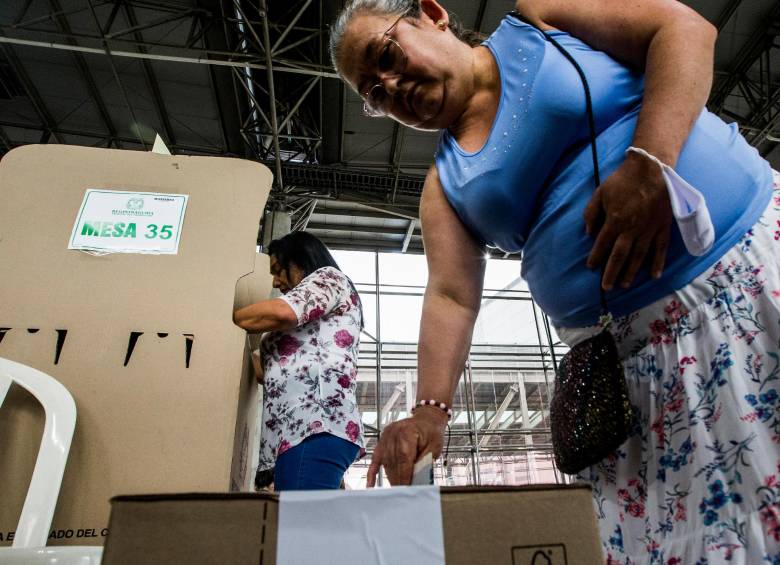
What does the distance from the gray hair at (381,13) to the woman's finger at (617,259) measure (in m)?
0.41

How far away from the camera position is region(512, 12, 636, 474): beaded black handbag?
1.47 ft

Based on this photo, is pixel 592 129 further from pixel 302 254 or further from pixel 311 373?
pixel 302 254

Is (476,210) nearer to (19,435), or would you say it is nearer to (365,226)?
(19,435)

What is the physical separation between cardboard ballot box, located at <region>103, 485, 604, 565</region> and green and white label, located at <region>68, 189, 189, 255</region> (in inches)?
36.0

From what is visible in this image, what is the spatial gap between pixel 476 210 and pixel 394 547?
0.44m

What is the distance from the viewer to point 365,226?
269 inches

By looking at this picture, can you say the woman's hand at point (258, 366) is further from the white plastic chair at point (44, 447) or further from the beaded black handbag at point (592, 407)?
the beaded black handbag at point (592, 407)

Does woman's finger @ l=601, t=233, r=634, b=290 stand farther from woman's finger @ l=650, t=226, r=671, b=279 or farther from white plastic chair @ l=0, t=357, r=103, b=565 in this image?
white plastic chair @ l=0, t=357, r=103, b=565

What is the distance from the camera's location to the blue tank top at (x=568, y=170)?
459 mm

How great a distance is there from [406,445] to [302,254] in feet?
2.96

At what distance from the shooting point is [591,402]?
0.46m

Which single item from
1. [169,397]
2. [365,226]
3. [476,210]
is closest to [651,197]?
[476,210]

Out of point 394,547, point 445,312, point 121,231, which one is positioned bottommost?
point 394,547

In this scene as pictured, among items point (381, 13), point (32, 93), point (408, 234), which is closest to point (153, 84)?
point (32, 93)
